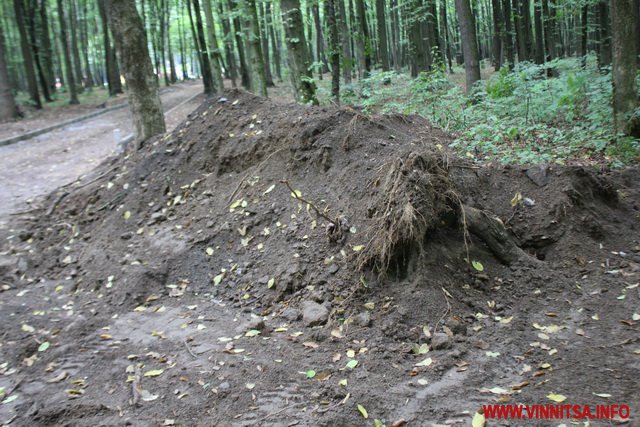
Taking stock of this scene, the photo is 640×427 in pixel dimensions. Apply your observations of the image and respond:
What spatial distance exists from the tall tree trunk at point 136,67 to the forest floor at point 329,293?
2120 mm

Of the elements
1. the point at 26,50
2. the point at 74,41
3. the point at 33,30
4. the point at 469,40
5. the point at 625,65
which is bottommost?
the point at 625,65

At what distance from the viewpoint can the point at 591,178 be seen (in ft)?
17.4

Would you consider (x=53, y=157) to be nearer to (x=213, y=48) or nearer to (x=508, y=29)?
(x=213, y=48)

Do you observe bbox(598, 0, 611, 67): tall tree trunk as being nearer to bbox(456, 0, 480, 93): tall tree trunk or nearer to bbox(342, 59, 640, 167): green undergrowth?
bbox(342, 59, 640, 167): green undergrowth

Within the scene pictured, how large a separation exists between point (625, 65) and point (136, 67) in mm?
7694

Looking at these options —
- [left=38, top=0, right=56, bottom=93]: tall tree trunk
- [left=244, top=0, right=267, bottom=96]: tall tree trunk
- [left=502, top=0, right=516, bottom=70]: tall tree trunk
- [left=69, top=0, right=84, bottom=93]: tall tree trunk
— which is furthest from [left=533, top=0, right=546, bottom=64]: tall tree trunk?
[left=69, top=0, right=84, bottom=93]: tall tree trunk

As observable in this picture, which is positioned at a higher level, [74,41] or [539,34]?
[74,41]

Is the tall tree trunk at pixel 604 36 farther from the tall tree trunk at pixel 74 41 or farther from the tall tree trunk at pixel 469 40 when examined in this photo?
the tall tree trunk at pixel 74 41

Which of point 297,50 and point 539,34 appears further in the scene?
point 539,34

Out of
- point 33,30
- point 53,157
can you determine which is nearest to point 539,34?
point 53,157

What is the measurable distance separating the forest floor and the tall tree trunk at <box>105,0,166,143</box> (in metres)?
2.12

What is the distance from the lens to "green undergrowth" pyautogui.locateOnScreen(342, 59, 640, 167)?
23.4 ft

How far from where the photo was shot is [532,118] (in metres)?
9.02

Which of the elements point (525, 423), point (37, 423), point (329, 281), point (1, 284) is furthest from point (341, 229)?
point (1, 284)
